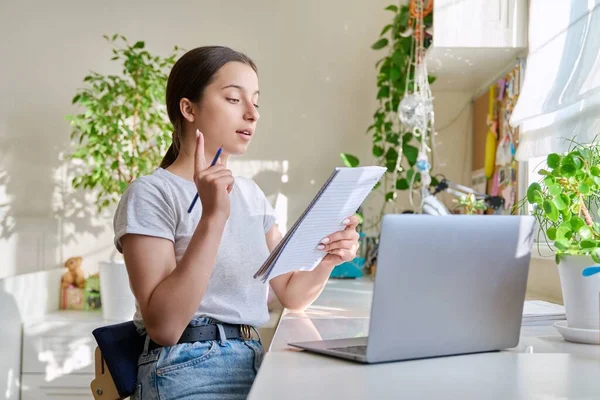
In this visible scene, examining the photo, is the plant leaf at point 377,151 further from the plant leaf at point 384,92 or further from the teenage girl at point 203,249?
the teenage girl at point 203,249

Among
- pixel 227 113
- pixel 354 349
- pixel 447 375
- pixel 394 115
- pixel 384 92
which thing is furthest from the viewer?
pixel 394 115

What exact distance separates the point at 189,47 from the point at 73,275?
1.12 m

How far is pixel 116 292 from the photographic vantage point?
2744mm

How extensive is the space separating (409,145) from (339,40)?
639 millimetres

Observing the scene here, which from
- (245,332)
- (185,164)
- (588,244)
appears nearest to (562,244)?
(588,244)

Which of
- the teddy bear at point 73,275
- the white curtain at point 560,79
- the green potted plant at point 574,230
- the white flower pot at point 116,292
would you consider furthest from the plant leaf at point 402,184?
the green potted plant at point 574,230

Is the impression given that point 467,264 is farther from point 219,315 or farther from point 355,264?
point 355,264

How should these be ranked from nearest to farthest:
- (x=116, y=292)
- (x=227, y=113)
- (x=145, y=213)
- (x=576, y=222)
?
1. (x=576, y=222)
2. (x=145, y=213)
3. (x=227, y=113)
4. (x=116, y=292)

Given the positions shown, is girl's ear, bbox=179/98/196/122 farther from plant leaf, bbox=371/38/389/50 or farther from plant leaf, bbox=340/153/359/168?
plant leaf, bbox=371/38/389/50

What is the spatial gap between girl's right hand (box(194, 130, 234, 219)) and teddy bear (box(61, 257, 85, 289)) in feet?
6.74

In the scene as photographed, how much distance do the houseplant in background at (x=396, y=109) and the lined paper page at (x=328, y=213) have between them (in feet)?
5.25

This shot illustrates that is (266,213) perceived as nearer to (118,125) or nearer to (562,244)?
(562,244)

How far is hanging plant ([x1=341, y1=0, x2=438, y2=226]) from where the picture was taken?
2900 mm

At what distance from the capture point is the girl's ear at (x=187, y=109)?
4.56ft
